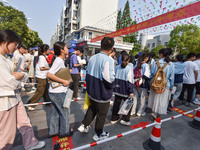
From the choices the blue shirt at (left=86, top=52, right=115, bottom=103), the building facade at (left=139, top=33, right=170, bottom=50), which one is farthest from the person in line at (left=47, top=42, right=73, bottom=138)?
the building facade at (left=139, top=33, right=170, bottom=50)

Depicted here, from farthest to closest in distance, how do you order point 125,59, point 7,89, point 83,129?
1. point 125,59
2. point 83,129
3. point 7,89

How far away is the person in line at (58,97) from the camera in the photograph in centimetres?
200

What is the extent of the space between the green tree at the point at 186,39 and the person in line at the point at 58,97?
28.7 meters

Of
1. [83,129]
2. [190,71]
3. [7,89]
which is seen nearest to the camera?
[7,89]

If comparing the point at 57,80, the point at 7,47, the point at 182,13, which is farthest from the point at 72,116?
the point at 182,13

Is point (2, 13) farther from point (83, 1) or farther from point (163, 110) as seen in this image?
point (163, 110)

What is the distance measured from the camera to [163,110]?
3.27m

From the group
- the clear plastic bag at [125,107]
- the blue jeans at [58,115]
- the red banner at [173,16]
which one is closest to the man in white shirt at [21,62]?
the blue jeans at [58,115]

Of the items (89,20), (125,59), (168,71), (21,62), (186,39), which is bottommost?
(168,71)

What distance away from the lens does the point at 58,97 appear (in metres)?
2.07

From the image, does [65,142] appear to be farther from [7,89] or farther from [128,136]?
[7,89]

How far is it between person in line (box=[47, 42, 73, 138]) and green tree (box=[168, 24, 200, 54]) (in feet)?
94.1

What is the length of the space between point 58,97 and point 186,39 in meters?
32.5

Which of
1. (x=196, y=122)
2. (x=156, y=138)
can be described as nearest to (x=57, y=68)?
(x=156, y=138)
